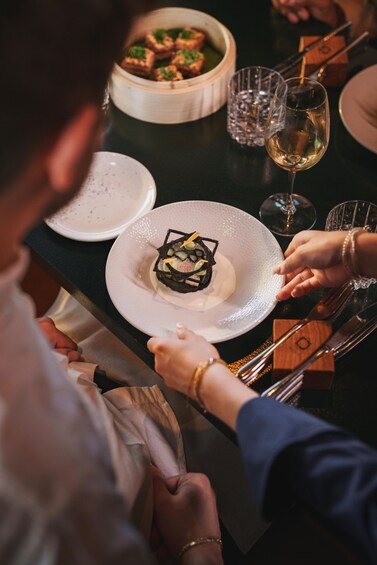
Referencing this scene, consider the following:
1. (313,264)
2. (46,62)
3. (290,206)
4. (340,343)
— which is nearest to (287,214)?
(290,206)

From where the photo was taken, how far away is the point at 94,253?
1.35 m

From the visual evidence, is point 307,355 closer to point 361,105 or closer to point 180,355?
point 180,355

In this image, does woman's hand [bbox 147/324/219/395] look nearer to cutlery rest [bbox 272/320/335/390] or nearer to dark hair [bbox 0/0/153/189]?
cutlery rest [bbox 272/320/335/390]

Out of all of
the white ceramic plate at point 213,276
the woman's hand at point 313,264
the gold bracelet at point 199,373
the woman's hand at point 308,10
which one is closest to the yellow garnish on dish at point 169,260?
the white ceramic plate at point 213,276

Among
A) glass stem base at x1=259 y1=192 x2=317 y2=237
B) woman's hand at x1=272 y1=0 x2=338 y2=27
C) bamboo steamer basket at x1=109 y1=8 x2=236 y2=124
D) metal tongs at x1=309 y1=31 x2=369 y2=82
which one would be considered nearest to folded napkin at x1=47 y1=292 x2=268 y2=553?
glass stem base at x1=259 y1=192 x2=317 y2=237

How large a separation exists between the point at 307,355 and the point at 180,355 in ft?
0.79

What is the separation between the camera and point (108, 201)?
146cm

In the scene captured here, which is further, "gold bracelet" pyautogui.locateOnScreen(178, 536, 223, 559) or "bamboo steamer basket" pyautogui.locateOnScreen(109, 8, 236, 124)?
"bamboo steamer basket" pyautogui.locateOnScreen(109, 8, 236, 124)

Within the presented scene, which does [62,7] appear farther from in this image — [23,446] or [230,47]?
[230,47]

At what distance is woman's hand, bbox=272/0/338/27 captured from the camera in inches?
70.4

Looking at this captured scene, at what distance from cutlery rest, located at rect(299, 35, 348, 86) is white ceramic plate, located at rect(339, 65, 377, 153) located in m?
0.05

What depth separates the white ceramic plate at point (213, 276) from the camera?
1.20 m

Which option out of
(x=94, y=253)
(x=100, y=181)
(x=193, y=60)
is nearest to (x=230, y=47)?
(x=193, y=60)

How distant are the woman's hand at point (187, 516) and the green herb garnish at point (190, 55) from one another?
1.08 metres
